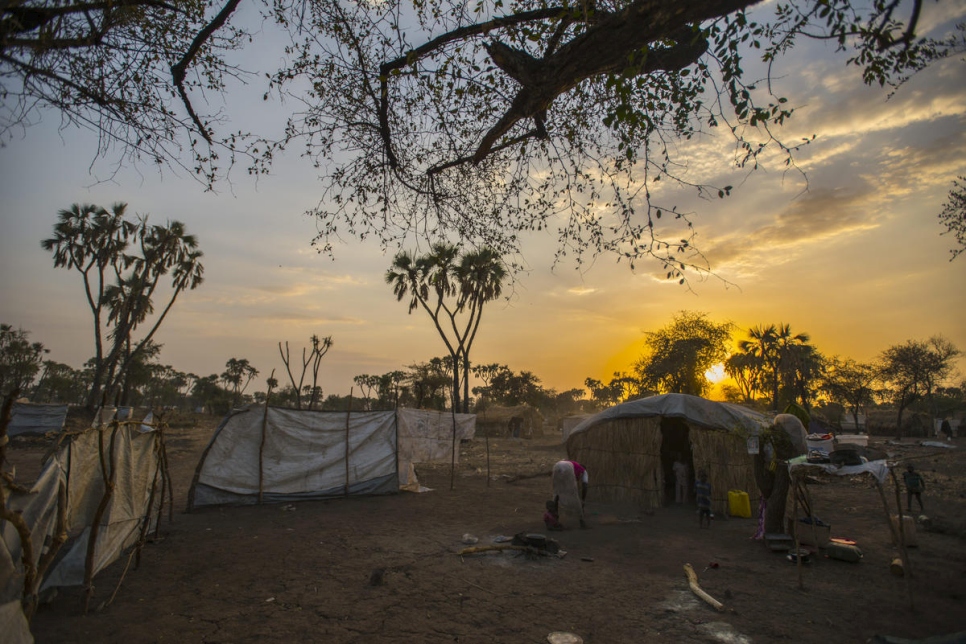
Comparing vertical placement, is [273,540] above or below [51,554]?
below

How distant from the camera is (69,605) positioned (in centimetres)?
543

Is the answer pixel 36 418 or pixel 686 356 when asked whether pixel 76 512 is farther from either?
pixel 686 356

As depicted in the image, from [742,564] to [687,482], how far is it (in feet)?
18.7

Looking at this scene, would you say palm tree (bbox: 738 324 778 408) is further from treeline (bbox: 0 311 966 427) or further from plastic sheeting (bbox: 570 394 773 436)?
plastic sheeting (bbox: 570 394 773 436)

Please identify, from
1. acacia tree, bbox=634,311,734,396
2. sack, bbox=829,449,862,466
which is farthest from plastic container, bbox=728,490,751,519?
acacia tree, bbox=634,311,734,396

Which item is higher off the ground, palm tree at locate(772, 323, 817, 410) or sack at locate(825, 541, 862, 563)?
palm tree at locate(772, 323, 817, 410)

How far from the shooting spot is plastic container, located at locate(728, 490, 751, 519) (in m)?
11.5

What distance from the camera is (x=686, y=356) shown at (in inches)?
1383

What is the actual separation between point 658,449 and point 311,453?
9.31 m

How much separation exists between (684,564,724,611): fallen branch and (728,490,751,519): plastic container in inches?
205

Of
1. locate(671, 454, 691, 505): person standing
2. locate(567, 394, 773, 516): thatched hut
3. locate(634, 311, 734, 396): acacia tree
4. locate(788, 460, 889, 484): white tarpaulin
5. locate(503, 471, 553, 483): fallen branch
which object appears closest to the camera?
locate(788, 460, 889, 484): white tarpaulin

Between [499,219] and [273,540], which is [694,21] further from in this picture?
[273,540]

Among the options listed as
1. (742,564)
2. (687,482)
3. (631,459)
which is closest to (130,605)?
(742,564)

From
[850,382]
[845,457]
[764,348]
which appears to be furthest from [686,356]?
[845,457]
